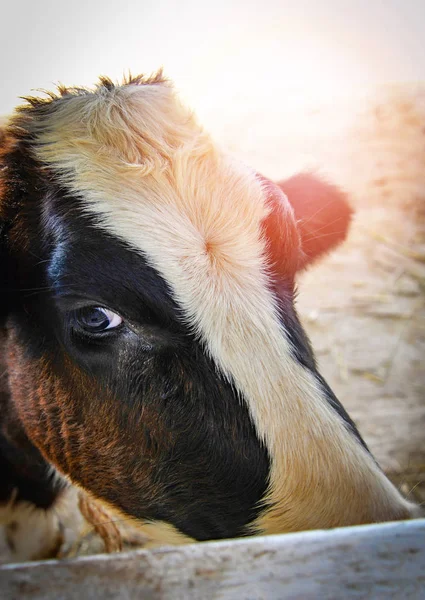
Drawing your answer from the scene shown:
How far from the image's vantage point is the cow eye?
4.45ft

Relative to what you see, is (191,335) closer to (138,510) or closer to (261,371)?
(261,371)

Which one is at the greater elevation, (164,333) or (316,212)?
(316,212)

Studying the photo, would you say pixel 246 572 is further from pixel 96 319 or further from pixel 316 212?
pixel 316 212

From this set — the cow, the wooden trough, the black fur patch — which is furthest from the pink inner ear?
the wooden trough

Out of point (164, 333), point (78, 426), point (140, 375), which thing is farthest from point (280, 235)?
point (78, 426)

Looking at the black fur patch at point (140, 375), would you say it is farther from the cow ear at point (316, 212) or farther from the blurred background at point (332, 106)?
the cow ear at point (316, 212)

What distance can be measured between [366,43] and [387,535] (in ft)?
7.85

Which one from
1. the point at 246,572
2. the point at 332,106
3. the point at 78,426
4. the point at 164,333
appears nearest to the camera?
the point at 246,572

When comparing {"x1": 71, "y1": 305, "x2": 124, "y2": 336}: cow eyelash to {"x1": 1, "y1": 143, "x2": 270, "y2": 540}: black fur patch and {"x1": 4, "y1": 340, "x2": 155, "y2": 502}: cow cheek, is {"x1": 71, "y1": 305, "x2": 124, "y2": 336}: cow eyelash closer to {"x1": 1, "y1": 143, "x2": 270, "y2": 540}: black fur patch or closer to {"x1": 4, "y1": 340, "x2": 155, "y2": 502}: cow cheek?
{"x1": 1, "y1": 143, "x2": 270, "y2": 540}: black fur patch

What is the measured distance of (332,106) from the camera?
3.35 metres

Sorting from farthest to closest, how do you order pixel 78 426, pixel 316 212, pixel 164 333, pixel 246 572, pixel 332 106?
pixel 332 106, pixel 316 212, pixel 78 426, pixel 164 333, pixel 246 572

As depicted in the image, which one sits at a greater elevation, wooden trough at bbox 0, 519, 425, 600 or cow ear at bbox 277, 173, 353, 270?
cow ear at bbox 277, 173, 353, 270

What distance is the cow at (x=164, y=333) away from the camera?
4.32ft

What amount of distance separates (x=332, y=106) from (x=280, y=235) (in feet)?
7.01
